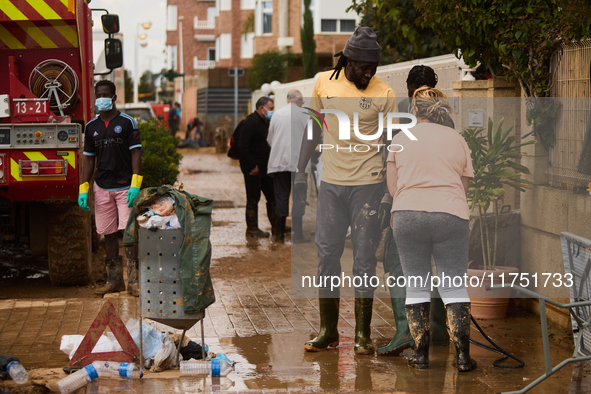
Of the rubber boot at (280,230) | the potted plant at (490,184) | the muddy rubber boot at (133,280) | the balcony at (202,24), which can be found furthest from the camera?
the balcony at (202,24)

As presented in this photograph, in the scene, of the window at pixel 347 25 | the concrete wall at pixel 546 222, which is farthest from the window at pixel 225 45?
the concrete wall at pixel 546 222

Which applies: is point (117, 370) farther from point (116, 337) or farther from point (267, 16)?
point (267, 16)

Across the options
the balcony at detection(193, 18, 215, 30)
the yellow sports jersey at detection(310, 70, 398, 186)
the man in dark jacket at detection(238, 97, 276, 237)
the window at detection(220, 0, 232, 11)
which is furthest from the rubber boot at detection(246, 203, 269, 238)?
the balcony at detection(193, 18, 215, 30)

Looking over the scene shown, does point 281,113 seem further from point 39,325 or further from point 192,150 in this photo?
point 192,150

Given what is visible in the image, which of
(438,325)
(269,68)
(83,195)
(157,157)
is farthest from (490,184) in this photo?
(269,68)

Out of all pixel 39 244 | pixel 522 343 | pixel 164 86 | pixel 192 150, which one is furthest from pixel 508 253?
pixel 164 86

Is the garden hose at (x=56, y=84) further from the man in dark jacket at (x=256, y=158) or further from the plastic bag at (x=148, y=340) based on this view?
the man in dark jacket at (x=256, y=158)

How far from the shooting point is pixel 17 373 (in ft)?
16.0

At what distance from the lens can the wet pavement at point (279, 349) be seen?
4.95 metres

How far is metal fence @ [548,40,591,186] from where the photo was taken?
6.30 meters

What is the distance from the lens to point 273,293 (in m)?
7.67

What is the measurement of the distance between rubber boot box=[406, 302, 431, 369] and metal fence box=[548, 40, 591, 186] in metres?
1.94

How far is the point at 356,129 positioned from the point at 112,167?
2676 millimetres

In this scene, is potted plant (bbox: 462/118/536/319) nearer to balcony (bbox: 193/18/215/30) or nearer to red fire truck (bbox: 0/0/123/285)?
red fire truck (bbox: 0/0/123/285)
